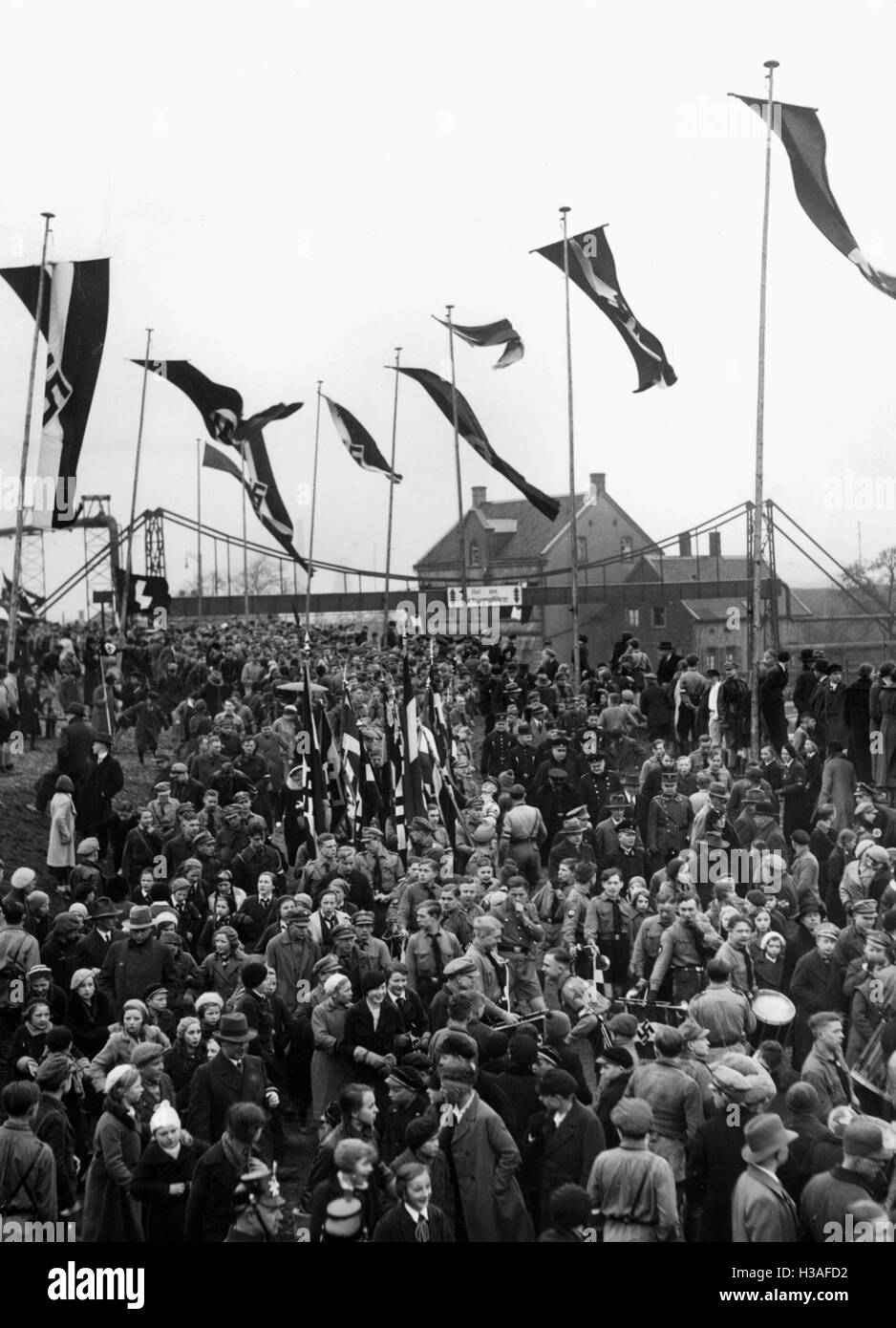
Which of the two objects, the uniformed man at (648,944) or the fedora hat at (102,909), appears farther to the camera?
the uniformed man at (648,944)

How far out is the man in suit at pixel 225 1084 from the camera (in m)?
8.83

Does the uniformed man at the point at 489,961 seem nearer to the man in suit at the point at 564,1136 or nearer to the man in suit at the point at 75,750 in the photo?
the man in suit at the point at 564,1136

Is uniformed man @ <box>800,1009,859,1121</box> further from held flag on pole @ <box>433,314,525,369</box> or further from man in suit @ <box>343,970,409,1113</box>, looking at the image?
held flag on pole @ <box>433,314,525,369</box>

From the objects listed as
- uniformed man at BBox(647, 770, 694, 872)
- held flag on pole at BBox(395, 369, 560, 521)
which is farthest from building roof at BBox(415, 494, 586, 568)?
uniformed man at BBox(647, 770, 694, 872)

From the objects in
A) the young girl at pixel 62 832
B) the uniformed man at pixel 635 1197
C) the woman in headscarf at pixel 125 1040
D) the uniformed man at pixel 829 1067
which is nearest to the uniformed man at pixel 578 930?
the uniformed man at pixel 829 1067

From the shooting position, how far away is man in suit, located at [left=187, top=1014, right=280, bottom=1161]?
8.83 meters

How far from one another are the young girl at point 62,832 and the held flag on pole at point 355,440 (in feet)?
60.5

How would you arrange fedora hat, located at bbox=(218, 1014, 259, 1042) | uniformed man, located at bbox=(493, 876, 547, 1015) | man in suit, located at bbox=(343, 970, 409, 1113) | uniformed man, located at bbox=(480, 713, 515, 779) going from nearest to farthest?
fedora hat, located at bbox=(218, 1014, 259, 1042), man in suit, located at bbox=(343, 970, 409, 1113), uniformed man, located at bbox=(493, 876, 547, 1015), uniformed man, located at bbox=(480, 713, 515, 779)

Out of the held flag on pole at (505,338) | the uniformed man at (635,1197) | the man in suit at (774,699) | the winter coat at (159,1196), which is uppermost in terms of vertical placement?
the held flag on pole at (505,338)

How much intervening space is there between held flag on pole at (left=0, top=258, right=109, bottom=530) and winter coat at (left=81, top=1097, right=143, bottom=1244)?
15529 mm

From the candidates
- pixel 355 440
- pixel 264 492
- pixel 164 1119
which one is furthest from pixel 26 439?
pixel 164 1119
